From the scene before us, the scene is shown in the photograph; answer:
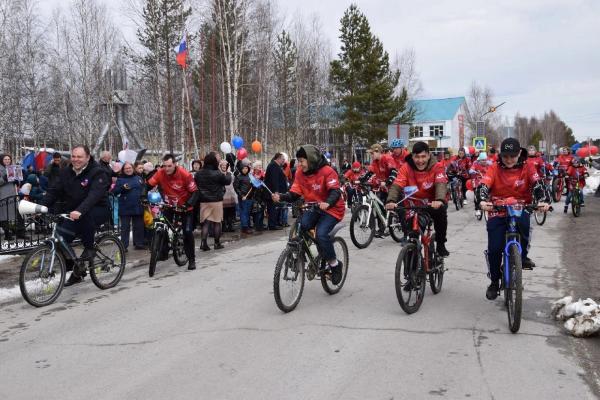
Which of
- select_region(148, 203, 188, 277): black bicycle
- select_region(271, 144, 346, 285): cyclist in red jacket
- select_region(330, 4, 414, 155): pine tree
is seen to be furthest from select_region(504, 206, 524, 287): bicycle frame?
select_region(330, 4, 414, 155): pine tree

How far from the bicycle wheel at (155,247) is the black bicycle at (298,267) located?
107 inches

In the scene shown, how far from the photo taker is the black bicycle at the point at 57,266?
6703mm

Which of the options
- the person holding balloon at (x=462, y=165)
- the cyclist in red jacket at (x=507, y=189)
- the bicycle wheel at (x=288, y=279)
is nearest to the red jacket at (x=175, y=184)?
the bicycle wheel at (x=288, y=279)

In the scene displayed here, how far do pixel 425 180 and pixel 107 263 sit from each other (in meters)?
4.56

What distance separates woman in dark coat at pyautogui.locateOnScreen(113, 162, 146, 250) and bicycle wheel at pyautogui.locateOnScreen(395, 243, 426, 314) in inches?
244

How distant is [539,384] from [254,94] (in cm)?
3670

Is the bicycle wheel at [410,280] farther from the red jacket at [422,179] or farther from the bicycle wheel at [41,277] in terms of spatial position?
the bicycle wheel at [41,277]

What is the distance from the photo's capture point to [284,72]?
3859 centimetres

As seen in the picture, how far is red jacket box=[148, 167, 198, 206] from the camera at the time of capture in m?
8.94

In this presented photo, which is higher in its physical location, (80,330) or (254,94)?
(254,94)

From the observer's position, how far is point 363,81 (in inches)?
1678

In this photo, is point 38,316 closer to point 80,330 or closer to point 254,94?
point 80,330

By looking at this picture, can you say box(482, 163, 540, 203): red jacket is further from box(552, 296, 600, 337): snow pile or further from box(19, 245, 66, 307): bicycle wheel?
box(19, 245, 66, 307): bicycle wheel

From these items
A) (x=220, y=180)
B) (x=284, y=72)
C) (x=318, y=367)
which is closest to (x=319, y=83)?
(x=284, y=72)
